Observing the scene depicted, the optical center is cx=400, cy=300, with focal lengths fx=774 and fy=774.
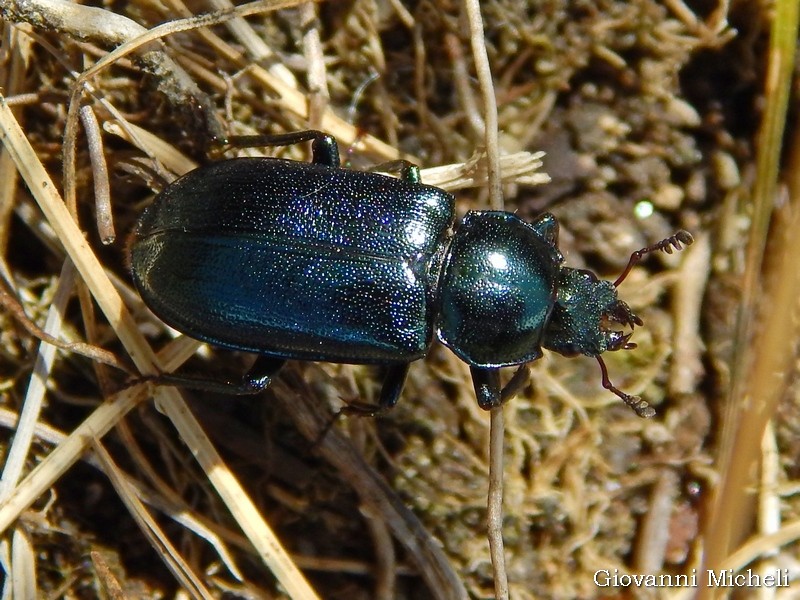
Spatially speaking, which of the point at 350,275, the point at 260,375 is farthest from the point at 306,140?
the point at 260,375

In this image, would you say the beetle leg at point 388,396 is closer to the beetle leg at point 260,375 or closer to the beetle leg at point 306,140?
the beetle leg at point 260,375

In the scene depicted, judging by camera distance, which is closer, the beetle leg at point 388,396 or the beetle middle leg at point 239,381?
the beetle middle leg at point 239,381

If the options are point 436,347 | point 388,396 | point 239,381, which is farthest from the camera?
point 436,347

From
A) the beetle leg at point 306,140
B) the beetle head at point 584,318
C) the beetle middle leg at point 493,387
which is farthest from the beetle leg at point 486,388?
the beetle leg at point 306,140

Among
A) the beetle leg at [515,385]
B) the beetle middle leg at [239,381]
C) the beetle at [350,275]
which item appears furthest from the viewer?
the beetle leg at [515,385]

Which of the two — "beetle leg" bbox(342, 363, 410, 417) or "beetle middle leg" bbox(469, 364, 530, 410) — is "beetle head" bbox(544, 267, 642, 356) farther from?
"beetle leg" bbox(342, 363, 410, 417)

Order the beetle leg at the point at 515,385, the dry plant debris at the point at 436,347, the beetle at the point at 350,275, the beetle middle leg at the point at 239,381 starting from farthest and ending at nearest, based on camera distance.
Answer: the dry plant debris at the point at 436,347 → the beetle leg at the point at 515,385 → the beetle middle leg at the point at 239,381 → the beetle at the point at 350,275

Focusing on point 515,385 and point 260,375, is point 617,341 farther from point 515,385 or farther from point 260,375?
point 260,375

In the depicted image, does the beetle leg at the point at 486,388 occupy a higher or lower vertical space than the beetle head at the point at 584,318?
lower
